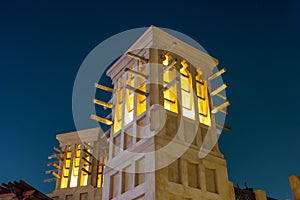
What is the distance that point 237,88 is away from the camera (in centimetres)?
4753

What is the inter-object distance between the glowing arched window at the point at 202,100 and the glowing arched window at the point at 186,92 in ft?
1.26

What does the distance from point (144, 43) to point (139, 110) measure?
2.48 meters

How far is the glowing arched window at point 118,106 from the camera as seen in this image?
12039 mm

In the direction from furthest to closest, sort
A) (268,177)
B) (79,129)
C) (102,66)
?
(268,177) → (79,129) → (102,66)

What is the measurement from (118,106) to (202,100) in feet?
9.38

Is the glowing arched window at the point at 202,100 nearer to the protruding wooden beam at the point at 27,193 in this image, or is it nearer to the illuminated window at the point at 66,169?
the protruding wooden beam at the point at 27,193

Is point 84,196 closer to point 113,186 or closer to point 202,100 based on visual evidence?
point 113,186

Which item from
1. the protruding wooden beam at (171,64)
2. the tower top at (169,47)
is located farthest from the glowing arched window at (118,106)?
the protruding wooden beam at (171,64)

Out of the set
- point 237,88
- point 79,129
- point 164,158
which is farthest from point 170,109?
point 237,88

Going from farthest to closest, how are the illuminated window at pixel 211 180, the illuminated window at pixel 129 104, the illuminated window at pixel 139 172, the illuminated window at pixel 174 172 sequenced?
the illuminated window at pixel 129 104 → the illuminated window at pixel 211 180 → the illuminated window at pixel 139 172 → the illuminated window at pixel 174 172

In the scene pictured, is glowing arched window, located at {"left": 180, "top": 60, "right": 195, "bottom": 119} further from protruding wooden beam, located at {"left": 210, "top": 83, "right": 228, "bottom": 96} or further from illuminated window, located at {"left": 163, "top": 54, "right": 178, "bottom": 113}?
protruding wooden beam, located at {"left": 210, "top": 83, "right": 228, "bottom": 96}

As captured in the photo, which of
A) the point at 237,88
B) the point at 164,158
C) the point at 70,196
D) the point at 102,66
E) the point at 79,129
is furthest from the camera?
the point at 237,88

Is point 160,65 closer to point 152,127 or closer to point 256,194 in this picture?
point 152,127

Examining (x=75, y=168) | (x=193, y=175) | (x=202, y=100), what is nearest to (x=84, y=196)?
(x=75, y=168)
